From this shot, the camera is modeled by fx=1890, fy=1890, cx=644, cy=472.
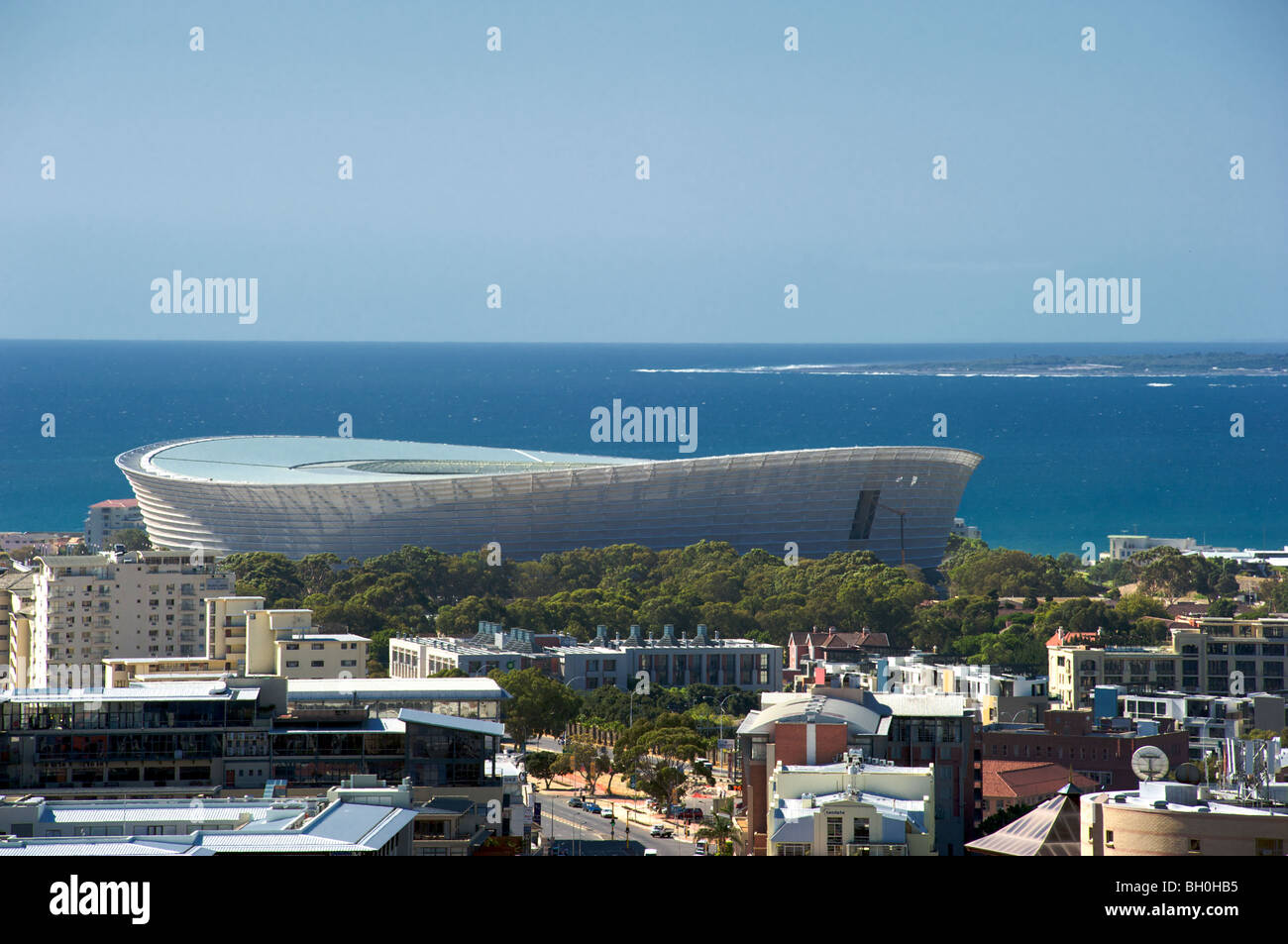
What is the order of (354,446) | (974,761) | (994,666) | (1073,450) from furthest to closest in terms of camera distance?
(1073,450) < (354,446) < (994,666) < (974,761)

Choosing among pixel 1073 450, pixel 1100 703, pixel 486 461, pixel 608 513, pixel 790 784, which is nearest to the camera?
pixel 790 784

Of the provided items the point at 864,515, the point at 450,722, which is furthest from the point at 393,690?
the point at 864,515

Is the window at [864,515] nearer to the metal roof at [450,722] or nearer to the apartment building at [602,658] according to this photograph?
the apartment building at [602,658]

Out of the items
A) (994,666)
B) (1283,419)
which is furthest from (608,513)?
(1283,419)

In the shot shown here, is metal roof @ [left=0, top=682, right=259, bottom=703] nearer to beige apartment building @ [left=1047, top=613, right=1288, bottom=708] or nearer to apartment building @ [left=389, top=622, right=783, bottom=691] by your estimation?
apartment building @ [left=389, top=622, right=783, bottom=691]

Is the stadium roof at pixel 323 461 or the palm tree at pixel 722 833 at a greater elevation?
the stadium roof at pixel 323 461

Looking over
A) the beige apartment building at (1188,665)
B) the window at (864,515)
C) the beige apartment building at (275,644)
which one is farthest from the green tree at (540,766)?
the window at (864,515)
